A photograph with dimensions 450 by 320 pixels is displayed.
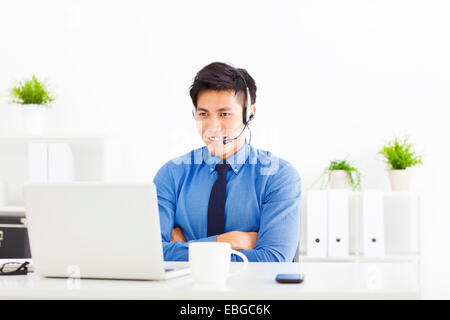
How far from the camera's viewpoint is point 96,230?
1.17 m

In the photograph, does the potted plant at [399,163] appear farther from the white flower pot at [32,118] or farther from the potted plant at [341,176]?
the white flower pot at [32,118]

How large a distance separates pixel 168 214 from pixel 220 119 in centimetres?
48

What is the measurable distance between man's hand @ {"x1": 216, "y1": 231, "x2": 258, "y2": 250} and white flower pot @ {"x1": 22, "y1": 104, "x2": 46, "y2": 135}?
5.13 feet

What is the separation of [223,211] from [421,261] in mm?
1278

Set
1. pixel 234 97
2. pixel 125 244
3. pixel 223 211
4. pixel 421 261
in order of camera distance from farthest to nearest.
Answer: pixel 421 261, pixel 234 97, pixel 223 211, pixel 125 244

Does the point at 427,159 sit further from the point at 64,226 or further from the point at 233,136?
the point at 64,226

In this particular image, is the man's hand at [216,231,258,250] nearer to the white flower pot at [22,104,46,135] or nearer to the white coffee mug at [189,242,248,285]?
the white coffee mug at [189,242,248,285]

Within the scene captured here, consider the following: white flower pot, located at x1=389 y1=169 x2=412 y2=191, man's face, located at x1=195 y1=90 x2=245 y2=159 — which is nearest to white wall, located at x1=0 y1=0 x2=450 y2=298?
white flower pot, located at x1=389 y1=169 x2=412 y2=191

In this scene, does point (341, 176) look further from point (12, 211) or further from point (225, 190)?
point (12, 211)

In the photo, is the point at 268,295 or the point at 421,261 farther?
the point at 421,261

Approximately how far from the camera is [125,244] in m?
1.16

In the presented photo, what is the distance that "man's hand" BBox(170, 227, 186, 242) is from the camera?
2014 mm

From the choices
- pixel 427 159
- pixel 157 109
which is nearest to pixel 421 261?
pixel 427 159

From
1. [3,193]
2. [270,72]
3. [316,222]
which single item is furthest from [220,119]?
[3,193]
